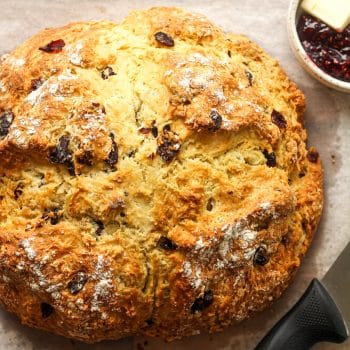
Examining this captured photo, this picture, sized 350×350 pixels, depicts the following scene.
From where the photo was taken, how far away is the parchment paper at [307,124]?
11.7 ft

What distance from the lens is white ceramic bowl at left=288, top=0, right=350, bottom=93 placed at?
3.55m

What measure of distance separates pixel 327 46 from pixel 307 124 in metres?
0.47

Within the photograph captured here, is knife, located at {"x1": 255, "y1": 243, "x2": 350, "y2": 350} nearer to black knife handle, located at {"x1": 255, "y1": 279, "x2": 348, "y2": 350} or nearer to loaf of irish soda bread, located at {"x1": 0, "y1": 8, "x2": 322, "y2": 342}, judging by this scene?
black knife handle, located at {"x1": 255, "y1": 279, "x2": 348, "y2": 350}

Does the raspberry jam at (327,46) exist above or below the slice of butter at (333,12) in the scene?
below

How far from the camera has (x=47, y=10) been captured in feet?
12.7

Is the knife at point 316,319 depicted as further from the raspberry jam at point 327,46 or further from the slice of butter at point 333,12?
the slice of butter at point 333,12

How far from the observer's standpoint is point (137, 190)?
116 inches

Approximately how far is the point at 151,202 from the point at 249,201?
47 centimetres

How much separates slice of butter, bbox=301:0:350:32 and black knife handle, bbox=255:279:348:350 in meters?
1.42

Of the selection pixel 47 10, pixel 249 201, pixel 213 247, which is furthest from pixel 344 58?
pixel 47 10

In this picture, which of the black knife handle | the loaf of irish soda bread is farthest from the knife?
the loaf of irish soda bread

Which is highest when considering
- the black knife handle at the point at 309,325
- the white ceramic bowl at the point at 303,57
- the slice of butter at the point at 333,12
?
the slice of butter at the point at 333,12

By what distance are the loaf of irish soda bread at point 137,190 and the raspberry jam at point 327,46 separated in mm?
557

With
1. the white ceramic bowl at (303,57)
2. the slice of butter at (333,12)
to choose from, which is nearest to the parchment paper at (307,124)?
the white ceramic bowl at (303,57)
